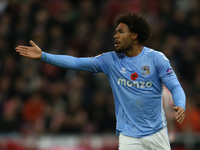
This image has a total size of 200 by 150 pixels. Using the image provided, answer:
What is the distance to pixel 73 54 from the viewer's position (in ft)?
37.6

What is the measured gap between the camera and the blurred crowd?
995 centimetres

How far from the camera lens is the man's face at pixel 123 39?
5.48m

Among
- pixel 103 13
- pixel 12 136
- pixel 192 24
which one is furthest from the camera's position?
pixel 103 13

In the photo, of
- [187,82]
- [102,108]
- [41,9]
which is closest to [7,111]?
[102,108]

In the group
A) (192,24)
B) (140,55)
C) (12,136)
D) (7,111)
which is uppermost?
(192,24)

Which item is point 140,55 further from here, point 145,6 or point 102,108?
point 145,6

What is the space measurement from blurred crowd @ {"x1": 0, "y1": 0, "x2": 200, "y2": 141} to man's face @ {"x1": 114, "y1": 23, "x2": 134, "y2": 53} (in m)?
4.33

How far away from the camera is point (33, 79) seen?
1128 centimetres

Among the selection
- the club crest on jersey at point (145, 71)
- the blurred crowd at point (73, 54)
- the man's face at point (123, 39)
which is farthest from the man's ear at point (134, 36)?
Result: the blurred crowd at point (73, 54)

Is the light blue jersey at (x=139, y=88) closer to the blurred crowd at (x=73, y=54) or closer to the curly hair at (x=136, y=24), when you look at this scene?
the curly hair at (x=136, y=24)

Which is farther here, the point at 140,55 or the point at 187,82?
the point at 187,82

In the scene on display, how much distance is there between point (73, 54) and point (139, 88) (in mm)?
6315

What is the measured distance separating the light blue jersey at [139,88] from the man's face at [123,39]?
18 centimetres

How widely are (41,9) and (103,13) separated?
199cm
